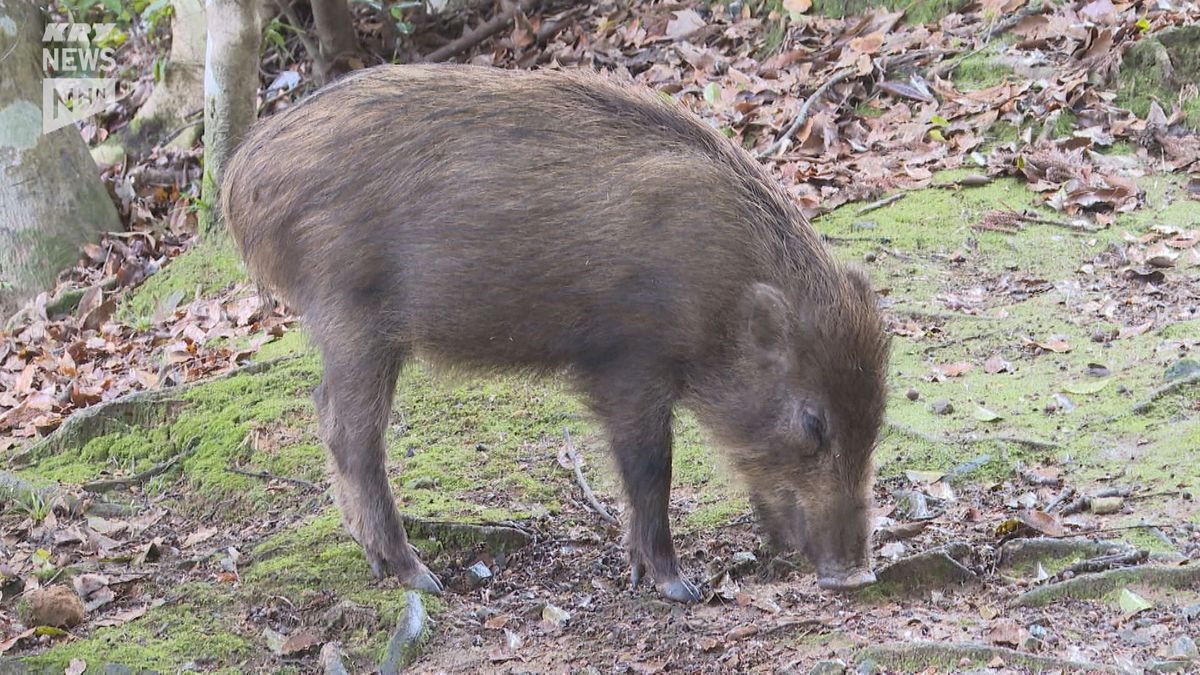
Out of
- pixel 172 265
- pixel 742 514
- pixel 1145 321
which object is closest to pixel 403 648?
pixel 742 514

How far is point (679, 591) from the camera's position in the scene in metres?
4.18

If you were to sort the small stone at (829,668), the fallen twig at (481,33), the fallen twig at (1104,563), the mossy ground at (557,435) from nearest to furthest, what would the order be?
the small stone at (829,668), the fallen twig at (1104,563), the mossy ground at (557,435), the fallen twig at (481,33)

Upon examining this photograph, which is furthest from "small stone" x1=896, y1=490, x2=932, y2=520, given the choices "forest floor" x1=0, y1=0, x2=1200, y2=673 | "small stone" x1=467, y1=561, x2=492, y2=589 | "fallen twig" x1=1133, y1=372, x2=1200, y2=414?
"small stone" x1=467, y1=561, x2=492, y2=589

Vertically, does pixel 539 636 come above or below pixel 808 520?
below

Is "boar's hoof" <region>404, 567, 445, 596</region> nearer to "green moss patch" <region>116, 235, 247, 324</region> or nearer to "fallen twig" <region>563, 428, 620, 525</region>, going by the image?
"fallen twig" <region>563, 428, 620, 525</region>

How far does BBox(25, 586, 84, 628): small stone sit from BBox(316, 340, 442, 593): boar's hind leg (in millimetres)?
926

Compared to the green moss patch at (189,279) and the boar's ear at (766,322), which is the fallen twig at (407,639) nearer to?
the boar's ear at (766,322)

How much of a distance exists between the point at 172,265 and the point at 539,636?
4954 mm

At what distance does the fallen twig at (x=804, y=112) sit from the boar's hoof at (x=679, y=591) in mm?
4000

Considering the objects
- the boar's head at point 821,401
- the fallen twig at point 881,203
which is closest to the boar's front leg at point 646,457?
the boar's head at point 821,401

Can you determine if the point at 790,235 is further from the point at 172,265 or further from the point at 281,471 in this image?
the point at 172,265

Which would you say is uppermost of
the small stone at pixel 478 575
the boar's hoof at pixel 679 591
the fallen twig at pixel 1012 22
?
the fallen twig at pixel 1012 22

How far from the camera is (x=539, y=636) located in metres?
3.99

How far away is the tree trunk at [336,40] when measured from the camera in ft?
32.8
